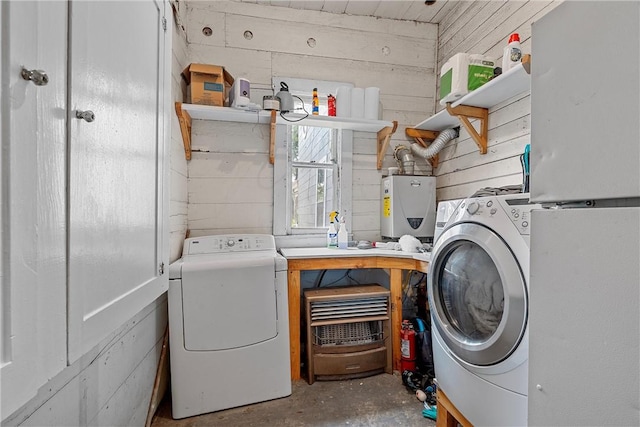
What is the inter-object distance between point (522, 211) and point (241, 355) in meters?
1.58

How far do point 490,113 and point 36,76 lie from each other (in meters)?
2.36

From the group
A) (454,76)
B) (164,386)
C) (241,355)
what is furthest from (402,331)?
(454,76)

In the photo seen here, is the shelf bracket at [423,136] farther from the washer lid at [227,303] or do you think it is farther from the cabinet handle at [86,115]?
the cabinet handle at [86,115]

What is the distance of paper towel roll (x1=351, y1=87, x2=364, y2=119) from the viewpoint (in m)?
2.39

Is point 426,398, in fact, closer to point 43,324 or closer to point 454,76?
point 43,324

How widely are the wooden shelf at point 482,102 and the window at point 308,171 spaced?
770 mm

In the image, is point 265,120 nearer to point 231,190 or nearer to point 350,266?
point 231,190

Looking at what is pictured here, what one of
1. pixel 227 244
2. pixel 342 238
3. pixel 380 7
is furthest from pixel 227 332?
pixel 380 7

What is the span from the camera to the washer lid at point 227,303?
1630 millimetres

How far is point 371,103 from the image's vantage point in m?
2.40

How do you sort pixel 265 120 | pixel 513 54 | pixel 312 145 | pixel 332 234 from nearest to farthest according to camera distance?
pixel 513 54 → pixel 265 120 → pixel 332 234 → pixel 312 145

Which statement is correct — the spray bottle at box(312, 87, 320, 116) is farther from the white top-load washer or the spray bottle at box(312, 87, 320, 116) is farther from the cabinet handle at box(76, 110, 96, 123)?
the cabinet handle at box(76, 110, 96, 123)

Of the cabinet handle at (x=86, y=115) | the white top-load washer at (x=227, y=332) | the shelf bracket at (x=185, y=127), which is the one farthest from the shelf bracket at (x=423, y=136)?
the cabinet handle at (x=86, y=115)

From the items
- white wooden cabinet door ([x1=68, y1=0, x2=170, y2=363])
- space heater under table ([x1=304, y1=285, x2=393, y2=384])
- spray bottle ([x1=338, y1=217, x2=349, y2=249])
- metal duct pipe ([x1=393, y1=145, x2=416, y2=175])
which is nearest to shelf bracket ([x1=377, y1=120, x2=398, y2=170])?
metal duct pipe ([x1=393, y1=145, x2=416, y2=175])
